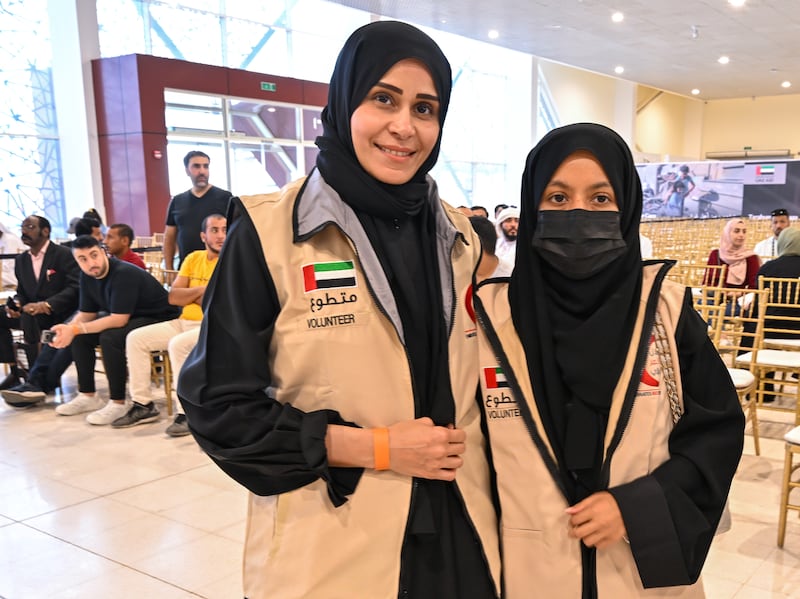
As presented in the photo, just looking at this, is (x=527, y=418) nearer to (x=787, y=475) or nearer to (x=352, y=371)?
(x=352, y=371)

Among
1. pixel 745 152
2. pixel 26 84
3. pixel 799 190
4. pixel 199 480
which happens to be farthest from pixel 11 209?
pixel 745 152

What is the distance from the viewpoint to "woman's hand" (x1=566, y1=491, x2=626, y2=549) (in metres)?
1.08

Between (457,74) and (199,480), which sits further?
(457,74)

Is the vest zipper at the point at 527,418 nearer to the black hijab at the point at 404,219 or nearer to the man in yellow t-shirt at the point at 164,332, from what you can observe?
the black hijab at the point at 404,219

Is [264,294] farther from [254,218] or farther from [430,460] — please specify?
[430,460]

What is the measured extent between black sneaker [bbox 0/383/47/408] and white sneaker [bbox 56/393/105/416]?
308 millimetres

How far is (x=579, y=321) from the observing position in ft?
3.78

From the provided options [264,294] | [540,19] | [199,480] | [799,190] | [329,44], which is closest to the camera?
[264,294]

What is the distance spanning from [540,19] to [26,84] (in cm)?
861

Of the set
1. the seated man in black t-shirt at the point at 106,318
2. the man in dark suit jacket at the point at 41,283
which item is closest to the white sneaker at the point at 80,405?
the seated man in black t-shirt at the point at 106,318

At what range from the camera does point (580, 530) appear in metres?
1.08

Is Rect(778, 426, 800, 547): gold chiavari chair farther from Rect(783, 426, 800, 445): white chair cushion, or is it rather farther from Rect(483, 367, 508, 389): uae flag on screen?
Rect(483, 367, 508, 389): uae flag on screen

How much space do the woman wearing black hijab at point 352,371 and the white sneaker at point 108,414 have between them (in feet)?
12.7

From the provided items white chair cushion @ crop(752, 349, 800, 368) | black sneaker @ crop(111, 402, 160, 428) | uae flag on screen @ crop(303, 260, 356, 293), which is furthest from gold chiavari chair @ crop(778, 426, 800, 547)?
black sneaker @ crop(111, 402, 160, 428)
